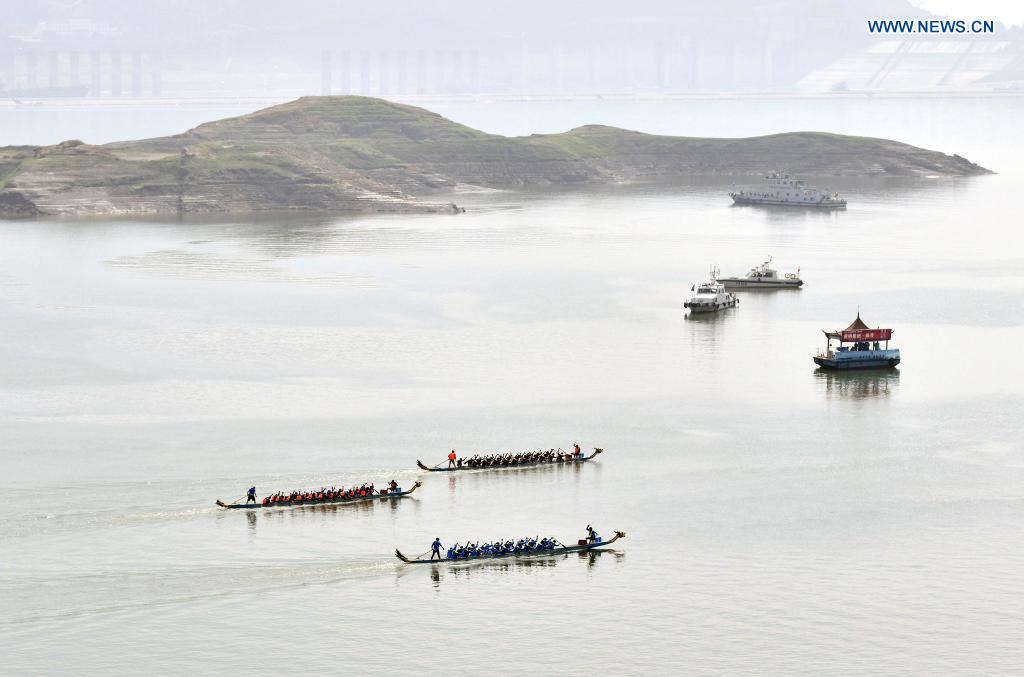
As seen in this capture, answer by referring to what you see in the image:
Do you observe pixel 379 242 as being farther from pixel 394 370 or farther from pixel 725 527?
pixel 725 527

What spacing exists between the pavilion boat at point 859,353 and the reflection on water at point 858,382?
0.42 m

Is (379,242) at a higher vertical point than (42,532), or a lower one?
higher

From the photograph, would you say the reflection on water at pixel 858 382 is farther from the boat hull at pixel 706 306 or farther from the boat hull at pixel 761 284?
the boat hull at pixel 761 284

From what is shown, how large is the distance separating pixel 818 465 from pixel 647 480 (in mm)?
10102

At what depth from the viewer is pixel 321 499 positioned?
271 feet

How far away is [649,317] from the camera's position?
140m

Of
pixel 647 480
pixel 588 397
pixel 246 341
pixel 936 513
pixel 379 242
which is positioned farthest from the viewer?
pixel 379 242

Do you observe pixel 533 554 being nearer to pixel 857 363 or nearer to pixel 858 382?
pixel 858 382

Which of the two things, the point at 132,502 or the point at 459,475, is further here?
the point at 459,475

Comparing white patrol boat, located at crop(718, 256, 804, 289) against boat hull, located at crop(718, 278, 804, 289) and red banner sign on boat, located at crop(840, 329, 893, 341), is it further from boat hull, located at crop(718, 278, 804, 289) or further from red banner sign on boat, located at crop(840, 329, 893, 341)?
red banner sign on boat, located at crop(840, 329, 893, 341)

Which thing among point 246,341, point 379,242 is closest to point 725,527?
point 246,341

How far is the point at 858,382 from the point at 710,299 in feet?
102

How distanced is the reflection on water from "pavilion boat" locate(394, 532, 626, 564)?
3678cm

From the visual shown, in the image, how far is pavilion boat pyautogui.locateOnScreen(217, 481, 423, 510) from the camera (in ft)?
267
